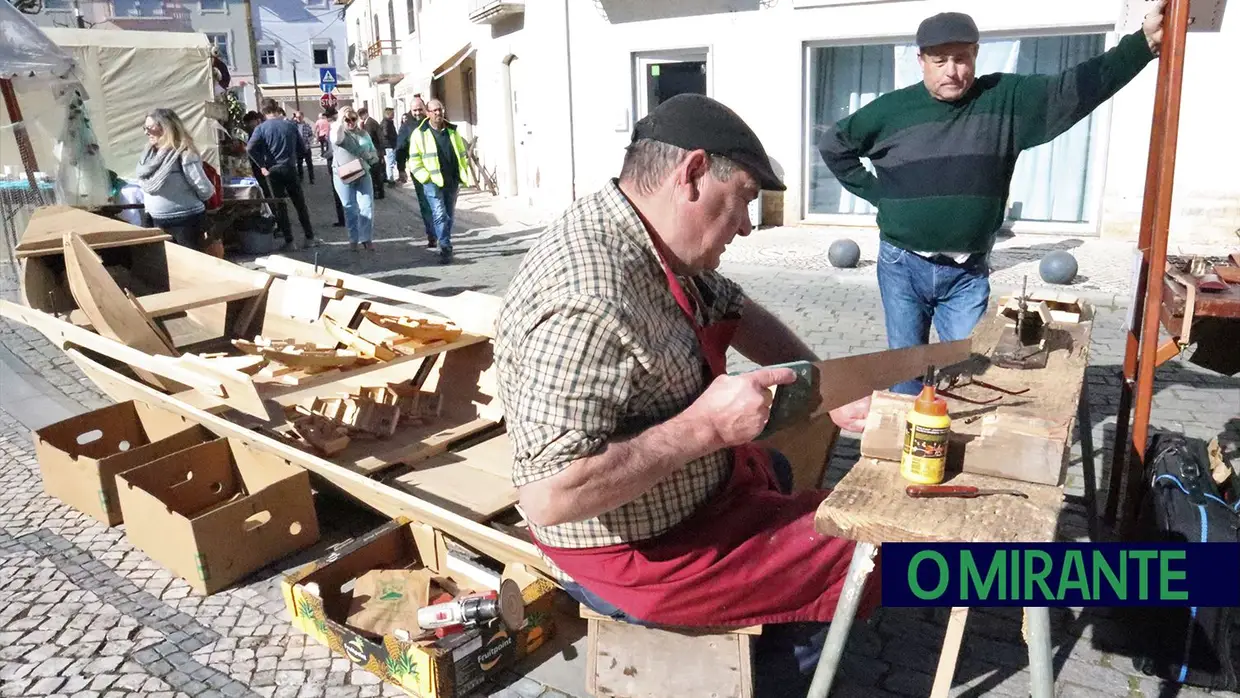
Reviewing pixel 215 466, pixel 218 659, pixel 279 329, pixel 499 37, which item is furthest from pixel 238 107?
pixel 218 659

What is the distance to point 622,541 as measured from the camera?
7.09ft

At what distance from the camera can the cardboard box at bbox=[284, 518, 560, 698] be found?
2736 millimetres

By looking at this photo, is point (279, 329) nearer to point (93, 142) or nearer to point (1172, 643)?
point (1172, 643)

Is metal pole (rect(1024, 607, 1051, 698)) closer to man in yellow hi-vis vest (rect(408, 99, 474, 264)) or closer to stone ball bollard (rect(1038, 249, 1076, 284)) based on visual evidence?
stone ball bollard (rect(1038, 249, 1076, 284))

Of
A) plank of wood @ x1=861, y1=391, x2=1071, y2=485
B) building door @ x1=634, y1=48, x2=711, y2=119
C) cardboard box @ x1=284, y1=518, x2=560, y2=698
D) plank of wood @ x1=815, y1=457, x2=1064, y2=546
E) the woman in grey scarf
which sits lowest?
cardboard box @ x1=284, y1=518, x2=560, y2=698

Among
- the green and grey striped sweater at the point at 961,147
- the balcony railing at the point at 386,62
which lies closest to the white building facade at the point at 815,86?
the green and grey striped sweater at the point at 961,147

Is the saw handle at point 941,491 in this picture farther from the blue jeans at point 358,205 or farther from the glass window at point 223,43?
the glass window at point 223,43

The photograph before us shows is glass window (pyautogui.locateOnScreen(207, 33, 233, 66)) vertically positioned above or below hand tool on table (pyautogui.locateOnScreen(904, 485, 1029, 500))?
above

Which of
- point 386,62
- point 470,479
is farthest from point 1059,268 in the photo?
point 386,62

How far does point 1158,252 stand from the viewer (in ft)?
9.98

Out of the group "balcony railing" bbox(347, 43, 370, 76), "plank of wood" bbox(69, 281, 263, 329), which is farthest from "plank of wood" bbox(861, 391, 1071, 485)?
"balcony railing" bbox(347, 43, 370, 76)

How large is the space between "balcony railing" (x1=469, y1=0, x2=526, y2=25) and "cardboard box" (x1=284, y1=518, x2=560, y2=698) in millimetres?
13251

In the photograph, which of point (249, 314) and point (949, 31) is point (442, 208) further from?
point (949, 31)

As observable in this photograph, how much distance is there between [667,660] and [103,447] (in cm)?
339
